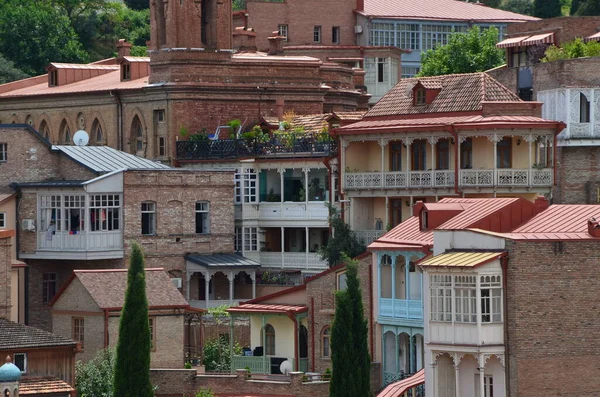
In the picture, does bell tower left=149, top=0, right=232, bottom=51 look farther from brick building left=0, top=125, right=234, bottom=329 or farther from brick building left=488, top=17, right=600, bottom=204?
brick building left=488, top=17, right=600, bottom=204

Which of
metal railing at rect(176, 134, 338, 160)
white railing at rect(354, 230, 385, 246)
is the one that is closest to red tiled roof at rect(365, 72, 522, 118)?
metal railing at rect(176, 134, 338, 160)

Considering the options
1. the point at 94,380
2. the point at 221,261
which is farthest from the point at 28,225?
the point at 94,380

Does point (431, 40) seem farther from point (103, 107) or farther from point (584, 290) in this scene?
point (584, 290)

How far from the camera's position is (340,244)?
257 feet

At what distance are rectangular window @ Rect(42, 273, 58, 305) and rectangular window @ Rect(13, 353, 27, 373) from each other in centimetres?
1375

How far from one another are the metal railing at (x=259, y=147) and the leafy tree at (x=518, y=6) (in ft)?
200

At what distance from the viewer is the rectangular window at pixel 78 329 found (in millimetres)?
73312

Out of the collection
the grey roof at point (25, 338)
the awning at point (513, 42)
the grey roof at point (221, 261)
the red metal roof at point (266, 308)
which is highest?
the awning at point (513, 42)

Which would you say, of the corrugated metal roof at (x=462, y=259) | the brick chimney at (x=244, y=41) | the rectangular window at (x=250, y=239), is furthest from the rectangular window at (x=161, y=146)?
the corrugated metal roof at (x=462, y=259)

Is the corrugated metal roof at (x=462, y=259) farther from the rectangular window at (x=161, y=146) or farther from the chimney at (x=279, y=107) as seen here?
the rectangular window at (x=161, y=146)

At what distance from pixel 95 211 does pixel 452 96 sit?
1371cm

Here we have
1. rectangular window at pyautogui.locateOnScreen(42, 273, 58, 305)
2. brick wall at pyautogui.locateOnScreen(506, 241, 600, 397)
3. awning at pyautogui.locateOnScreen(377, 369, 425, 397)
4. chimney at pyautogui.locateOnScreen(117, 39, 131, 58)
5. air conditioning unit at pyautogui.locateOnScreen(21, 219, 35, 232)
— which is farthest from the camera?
chimney at pyautogui.locateOnScreen(117, 39, 131, 58)

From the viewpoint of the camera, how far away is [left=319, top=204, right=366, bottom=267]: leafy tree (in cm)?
7788

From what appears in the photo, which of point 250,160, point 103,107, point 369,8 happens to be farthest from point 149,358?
point 369,8
